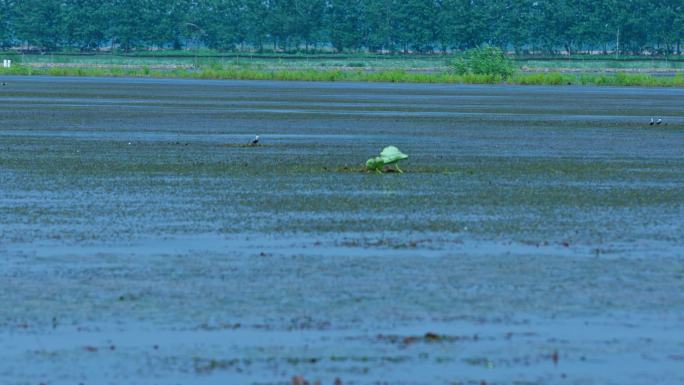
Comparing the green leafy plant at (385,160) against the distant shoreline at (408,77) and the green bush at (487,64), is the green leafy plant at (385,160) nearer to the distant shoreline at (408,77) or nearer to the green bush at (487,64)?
the distant shoreline at (408,77)

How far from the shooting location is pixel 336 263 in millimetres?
16812

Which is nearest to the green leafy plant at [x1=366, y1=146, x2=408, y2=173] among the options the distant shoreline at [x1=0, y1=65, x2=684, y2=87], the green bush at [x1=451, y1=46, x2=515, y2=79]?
the distant shoreline at [x1=0, y1=65, x2=684, y2=87]

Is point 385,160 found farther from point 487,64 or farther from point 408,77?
point 408,77

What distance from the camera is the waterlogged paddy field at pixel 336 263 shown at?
467 inches

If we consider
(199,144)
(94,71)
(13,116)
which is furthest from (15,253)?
(94,71)

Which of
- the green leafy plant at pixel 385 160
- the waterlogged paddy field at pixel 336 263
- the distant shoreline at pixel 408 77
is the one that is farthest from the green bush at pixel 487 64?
the green leafy plant at pixel 385 160

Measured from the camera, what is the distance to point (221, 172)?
93.0ft

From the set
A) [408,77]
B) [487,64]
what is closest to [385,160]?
[487,64]

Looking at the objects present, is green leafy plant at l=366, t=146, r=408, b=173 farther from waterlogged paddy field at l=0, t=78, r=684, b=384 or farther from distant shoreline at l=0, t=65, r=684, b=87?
distant shoreline at l=0, t=65, r=684, b=87

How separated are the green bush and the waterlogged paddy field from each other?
73370mm

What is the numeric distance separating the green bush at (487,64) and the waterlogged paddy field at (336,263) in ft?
241

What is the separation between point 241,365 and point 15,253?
6.54m

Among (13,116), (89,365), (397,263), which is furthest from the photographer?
(13,116)

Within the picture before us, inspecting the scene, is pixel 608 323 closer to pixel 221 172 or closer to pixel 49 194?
pixel 49 194
